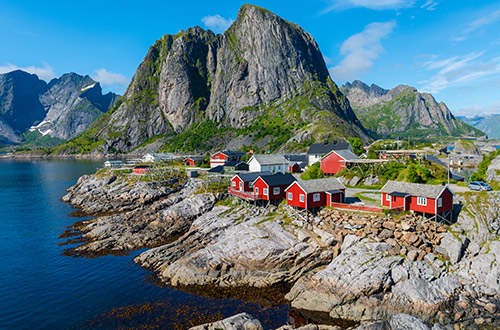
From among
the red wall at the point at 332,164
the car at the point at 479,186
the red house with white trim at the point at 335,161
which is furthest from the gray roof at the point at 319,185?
the red wall at the point at 332,164

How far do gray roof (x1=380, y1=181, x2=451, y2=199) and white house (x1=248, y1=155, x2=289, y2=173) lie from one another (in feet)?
135

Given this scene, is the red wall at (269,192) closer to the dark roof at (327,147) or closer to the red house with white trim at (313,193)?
the red house with white trim at (313,193)

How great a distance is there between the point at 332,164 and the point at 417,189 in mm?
28752

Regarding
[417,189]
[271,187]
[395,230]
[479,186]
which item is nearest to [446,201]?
[417,189]

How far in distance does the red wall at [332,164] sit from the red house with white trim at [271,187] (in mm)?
19669

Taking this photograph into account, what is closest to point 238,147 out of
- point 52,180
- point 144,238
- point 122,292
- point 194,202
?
point 52,180

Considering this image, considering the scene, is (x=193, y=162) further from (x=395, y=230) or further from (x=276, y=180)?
(x=395, y=230)

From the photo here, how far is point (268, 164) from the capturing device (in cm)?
Result: 7981

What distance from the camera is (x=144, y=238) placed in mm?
45625

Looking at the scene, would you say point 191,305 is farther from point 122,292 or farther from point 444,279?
point 444,279

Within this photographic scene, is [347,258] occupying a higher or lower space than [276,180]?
lower

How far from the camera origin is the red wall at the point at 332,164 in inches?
2520

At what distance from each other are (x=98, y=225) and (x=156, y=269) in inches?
905

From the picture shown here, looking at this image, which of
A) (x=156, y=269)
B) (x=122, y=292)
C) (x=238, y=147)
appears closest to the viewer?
(x=122, y=292)
